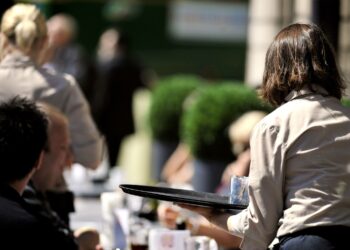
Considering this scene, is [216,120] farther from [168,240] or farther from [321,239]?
[321,239]

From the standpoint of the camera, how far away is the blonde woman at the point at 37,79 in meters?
6.30

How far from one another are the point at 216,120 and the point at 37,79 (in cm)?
367

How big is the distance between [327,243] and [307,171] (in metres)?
0.30

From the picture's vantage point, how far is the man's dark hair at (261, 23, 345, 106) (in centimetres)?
465

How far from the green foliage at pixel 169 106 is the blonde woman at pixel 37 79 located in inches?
238

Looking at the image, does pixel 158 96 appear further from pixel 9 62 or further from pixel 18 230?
pixel 18 230

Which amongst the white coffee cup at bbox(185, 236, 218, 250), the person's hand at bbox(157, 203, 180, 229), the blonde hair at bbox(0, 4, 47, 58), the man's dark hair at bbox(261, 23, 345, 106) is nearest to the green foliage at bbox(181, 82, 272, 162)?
the person's hand at bbox(157, 203, 180, 229)

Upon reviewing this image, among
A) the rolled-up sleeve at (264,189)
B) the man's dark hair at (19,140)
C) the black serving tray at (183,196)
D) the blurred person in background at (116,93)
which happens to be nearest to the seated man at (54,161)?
the black serving tray at (183,196)

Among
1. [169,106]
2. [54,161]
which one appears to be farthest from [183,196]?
[169,106]

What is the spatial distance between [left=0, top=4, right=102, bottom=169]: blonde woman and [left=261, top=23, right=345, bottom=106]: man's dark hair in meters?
1.92

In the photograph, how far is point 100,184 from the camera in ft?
38.9

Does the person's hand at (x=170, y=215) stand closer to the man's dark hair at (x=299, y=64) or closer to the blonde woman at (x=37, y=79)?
the blonde woman at (x=37, y=79)

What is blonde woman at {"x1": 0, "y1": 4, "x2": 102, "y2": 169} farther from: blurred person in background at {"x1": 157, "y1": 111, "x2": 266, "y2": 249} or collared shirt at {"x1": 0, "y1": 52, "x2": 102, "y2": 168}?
blurred person in background at {"x1": 157, "y1": 111, "x2": 266, "y2": 249}

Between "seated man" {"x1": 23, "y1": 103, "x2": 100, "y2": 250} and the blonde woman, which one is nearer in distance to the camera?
"seated man" {"x1": 23, "y1": 103, "x2": 100, "y2": 250}
